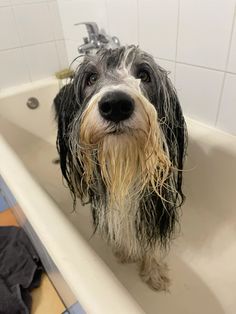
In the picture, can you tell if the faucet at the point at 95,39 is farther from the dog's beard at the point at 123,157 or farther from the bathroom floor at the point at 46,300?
the bathroom floor at the point at 46,300

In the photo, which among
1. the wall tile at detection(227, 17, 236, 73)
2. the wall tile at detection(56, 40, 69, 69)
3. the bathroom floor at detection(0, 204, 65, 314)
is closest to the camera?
the wall tile at detection(227, 17, 236, 73)

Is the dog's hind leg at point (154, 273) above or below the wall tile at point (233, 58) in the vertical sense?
below

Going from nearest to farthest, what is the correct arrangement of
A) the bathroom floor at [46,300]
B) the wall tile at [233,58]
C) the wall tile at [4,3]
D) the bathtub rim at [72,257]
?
the bathtub rim at [72,257] → the wall tile at [233,58] → the bathroom floor at [46,300] → the wall tile at [4,3]

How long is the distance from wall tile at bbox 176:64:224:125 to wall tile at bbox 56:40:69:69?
101cm

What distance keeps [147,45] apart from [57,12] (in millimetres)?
825

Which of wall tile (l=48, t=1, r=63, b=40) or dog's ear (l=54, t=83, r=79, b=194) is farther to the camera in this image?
wall tile (l=48, t=1, r=63, b=40)

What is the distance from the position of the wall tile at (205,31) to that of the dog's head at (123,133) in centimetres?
30

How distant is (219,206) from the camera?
1.20m

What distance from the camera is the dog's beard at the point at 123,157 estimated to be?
606 millimetres

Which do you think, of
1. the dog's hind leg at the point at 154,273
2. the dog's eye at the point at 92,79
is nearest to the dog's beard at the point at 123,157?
the dog's eye at the point at 92,79

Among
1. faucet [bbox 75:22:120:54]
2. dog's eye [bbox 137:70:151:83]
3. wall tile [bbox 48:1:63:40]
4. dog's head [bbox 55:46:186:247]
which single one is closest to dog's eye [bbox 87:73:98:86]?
dog's head [bbox 55:46:186:247]

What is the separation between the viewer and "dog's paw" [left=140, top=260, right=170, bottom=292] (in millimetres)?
1015

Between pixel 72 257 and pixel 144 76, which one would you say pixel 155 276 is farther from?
pixel 144 76

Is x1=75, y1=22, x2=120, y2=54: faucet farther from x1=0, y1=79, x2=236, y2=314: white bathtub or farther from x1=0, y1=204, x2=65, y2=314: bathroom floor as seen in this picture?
x1=0, y1=204, x2=65, y2=314: bathroom floor
